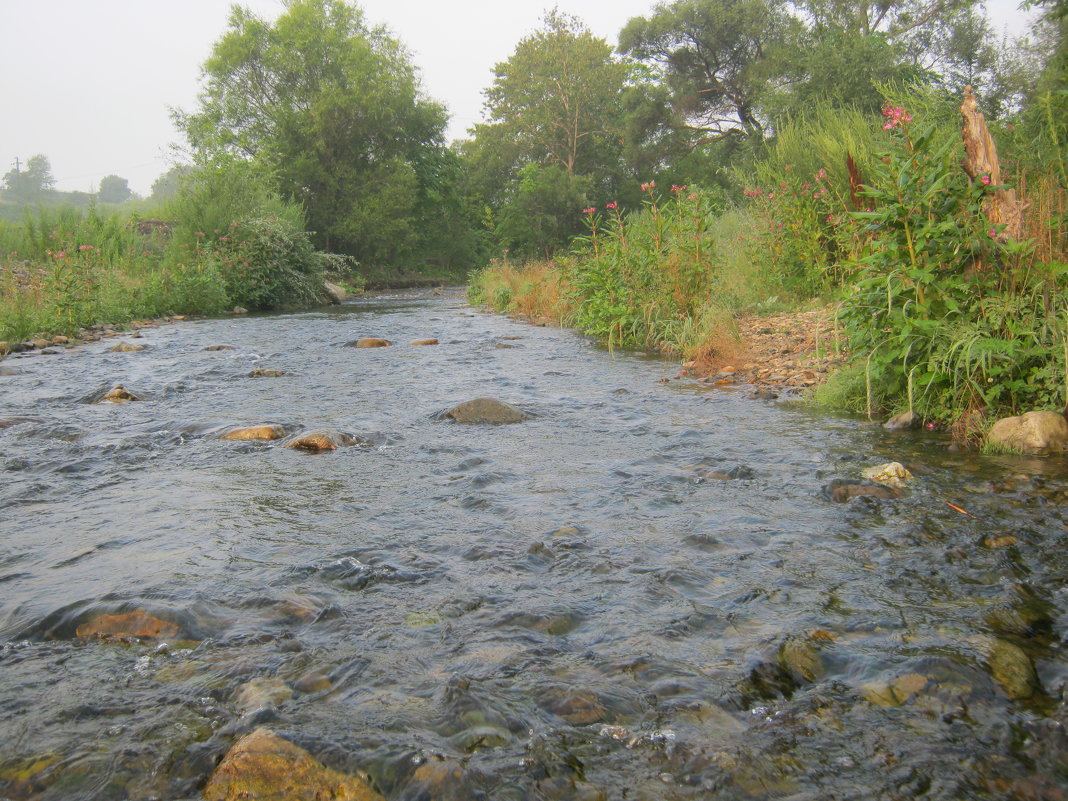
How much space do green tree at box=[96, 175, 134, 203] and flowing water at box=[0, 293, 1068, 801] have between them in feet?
585

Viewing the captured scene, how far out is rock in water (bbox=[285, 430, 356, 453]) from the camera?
537cm

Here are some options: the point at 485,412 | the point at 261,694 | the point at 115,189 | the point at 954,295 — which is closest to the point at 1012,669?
the point at 261,694

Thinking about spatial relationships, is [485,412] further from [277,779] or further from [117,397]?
[277,779]

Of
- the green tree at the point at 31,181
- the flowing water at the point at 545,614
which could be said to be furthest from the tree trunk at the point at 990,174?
the green tree at the point at 31,181

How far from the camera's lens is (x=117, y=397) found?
7.19m

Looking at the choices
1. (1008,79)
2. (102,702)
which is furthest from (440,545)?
(1008,79)

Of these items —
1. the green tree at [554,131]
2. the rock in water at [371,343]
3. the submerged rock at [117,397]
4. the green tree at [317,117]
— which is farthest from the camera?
the green tree at [554,131]

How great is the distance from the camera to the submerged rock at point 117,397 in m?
7.11

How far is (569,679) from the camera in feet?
7.89

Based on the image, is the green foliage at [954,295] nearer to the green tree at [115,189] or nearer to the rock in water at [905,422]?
the rock in water at [905,422]

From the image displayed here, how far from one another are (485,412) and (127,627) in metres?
3.77

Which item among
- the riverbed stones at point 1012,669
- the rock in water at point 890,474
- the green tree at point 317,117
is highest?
the green tree at point 317,117

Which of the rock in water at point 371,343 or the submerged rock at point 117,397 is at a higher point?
the rock in water at point 371,343

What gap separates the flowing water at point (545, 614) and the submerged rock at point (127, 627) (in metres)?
0.03
